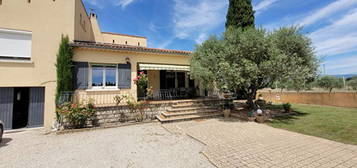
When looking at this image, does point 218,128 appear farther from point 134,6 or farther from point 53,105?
point 134,6

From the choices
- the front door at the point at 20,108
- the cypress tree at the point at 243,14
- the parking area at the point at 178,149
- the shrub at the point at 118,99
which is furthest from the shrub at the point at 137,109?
the cypress tree at the point at 243,14

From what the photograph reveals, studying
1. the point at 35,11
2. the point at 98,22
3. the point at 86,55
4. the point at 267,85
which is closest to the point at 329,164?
the point at 267,85

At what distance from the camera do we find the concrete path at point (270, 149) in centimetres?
566

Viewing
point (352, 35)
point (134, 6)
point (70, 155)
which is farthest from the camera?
point (134, 6)

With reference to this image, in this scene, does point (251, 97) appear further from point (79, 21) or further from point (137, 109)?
point (79, 21)

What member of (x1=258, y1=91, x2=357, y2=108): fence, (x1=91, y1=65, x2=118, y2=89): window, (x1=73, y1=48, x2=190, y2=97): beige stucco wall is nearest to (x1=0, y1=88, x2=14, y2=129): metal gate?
(x1=73, y1=48, x2=190, y2=97): beige stucco wall

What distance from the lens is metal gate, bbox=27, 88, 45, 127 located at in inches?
465

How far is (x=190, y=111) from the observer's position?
46.1 ft

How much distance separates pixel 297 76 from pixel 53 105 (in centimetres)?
2177

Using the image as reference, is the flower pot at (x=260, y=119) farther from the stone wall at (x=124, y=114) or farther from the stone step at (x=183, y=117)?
the stone wall at (x=124, y=114)

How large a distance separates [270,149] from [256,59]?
311 inches

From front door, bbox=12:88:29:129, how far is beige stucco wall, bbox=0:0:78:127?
1037 mm

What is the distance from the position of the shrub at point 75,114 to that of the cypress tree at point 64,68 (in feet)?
6.09

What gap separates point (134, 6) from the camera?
19.8m
